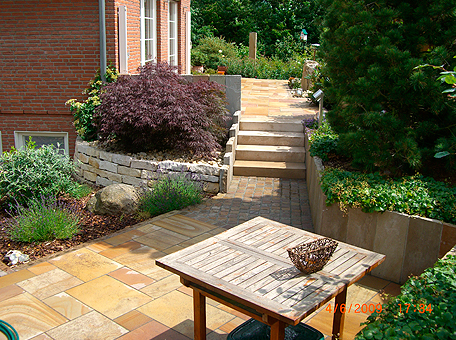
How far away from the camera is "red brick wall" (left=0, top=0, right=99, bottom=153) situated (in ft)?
29.0

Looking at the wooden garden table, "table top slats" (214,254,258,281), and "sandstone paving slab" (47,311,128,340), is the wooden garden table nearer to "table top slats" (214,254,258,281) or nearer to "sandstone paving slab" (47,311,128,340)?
"table top slats" (214,254,258,281)

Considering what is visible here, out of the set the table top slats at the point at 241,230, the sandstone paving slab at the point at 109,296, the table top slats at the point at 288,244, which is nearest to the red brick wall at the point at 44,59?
the sandstone paving slab at the point at 109,296

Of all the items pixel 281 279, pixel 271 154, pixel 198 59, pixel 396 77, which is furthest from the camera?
pixel 198 59

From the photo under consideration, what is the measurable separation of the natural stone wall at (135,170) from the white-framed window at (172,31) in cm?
566

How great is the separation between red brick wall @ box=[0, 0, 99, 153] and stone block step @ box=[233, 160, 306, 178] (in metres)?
3.78

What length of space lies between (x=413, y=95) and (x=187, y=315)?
3335mm

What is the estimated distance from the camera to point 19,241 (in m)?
5.37

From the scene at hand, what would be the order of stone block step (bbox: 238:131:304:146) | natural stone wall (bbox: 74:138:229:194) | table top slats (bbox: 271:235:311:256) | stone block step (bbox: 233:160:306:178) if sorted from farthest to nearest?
stone block step (bbox: 238:131:304:146) < stone block step (bbox: 233:160:306:178) < natural stone wall (bbox: 74:138:229:194) < table top slats (bbox: 271:235:311:256)

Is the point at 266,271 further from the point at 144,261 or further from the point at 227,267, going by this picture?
the point at 144,261

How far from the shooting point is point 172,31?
1305 centimetres

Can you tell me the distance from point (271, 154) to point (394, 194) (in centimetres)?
395

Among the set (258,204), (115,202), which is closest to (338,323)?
(258,204)

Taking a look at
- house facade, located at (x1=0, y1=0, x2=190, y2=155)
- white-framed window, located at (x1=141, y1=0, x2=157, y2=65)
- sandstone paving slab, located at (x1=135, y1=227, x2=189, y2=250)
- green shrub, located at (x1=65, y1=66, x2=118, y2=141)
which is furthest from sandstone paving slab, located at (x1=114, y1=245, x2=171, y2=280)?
white-framed window, located at (x1=141, y1=0, x2=157, y2=65)

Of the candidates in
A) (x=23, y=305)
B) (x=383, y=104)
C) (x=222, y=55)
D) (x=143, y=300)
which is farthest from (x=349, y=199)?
(x=222, y=55)
